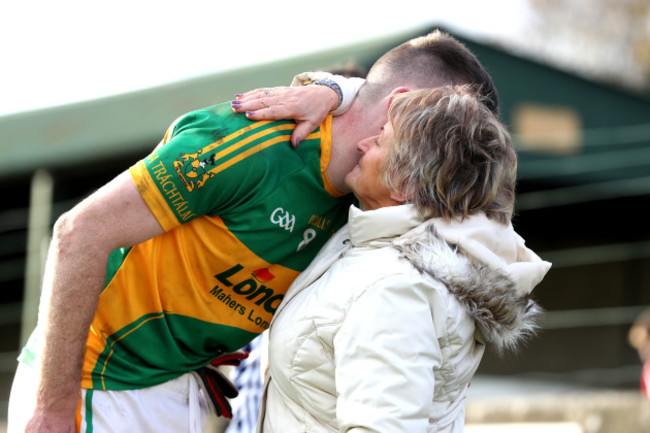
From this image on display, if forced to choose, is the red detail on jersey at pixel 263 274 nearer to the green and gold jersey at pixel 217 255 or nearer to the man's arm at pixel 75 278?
the green and gold jersey at pixel 217 255

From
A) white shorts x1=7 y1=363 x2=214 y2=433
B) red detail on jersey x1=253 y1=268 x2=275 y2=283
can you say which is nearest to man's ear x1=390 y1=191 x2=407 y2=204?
red detail on jersey x1=253 y1=268 x2=275 y2=283

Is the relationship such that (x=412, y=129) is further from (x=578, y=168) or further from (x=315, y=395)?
(x=578, y=168)

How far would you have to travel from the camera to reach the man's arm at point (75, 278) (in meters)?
1.92

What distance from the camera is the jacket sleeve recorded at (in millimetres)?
1741

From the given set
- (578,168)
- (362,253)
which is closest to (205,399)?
(362,253)

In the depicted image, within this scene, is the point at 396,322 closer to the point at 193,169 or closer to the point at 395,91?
the point at 193,169

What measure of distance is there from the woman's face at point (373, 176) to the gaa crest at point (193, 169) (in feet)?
1.31

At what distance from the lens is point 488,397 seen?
21.2 feet

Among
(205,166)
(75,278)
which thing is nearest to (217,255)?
(205,166)

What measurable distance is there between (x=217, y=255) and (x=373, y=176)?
1.54ft

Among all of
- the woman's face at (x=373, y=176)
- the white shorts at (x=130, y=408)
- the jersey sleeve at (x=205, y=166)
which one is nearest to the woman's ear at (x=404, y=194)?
the woman's face at (x=373, y=176)

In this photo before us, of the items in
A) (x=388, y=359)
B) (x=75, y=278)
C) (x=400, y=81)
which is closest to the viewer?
(x=388, y=359)

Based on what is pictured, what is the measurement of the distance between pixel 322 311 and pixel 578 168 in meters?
5.33

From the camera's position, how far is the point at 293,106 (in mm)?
2160
